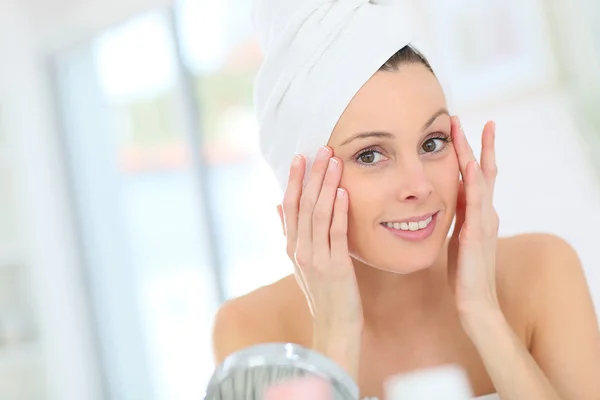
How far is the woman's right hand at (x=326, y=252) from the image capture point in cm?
83

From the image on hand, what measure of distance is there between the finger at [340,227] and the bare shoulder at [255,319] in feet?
0.84

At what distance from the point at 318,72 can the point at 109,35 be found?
1.94 meters

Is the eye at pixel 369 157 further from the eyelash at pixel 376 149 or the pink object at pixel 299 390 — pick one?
the pink object at pixel 299 390

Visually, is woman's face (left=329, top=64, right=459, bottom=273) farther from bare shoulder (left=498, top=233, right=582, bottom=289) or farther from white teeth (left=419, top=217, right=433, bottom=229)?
bare shoulder (left=498, top=233, right=582, bottom=289)

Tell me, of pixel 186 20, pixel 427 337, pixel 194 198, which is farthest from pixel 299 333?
pixel 186 20

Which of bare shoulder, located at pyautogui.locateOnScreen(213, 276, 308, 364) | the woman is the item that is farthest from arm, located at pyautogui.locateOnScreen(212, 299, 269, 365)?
the woman

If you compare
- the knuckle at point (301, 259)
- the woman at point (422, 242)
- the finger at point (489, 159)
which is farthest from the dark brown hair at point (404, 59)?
the knuckle at point (301, 259)

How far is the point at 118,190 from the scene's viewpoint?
2732 mm

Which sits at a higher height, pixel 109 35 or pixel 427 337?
pixel 109 35

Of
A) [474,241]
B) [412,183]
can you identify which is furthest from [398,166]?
[474,241]

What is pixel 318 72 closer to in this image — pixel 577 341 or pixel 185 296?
pixel 577 341

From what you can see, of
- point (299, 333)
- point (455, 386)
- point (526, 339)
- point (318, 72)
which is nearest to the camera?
point (455, 386)

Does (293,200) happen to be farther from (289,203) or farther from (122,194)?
(122,194)

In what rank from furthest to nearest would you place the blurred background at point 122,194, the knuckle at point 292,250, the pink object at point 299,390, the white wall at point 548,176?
the blurred background at point 122,194
the white wall at point 548,176
the knuckle at point 292,250
the pink object at point 299,390
